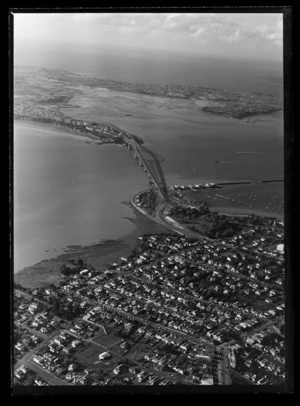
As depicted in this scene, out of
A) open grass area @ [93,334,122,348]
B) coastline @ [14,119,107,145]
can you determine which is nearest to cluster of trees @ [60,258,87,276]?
open grass area @ [93,334,122,348]

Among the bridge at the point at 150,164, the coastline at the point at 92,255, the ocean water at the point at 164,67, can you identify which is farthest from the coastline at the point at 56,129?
the coastline at the point at 92,255

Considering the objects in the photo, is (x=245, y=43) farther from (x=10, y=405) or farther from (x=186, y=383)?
(x=10, y=405)

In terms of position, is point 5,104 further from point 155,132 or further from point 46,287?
point 46,287

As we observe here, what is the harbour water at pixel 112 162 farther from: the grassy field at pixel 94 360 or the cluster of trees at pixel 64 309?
the grassy field at pixel 94 360

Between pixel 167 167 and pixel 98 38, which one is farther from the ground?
pixel 98 38

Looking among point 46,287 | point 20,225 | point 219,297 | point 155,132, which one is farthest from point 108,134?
point 219,297

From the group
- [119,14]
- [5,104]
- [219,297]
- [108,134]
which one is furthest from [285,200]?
[5,104]

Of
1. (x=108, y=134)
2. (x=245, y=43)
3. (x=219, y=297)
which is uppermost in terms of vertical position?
(x=245, y=43)

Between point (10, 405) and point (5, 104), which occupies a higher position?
point (5, 104)
